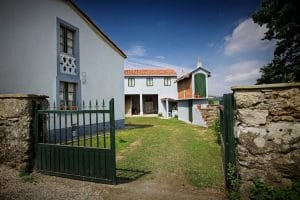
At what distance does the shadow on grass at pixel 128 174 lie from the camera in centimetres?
523

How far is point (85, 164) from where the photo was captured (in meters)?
5.02

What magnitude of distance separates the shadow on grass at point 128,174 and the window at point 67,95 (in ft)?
17.9

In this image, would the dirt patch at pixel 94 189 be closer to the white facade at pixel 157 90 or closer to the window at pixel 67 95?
the window at pixel 67 95

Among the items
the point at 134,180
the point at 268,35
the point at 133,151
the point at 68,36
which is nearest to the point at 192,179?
the point at 134,180

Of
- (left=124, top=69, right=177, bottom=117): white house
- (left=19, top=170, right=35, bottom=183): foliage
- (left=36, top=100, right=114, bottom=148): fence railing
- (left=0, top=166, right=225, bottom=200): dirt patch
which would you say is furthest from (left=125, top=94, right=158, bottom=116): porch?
(left=0, top=166, right=225, bottom=200): dirt patch

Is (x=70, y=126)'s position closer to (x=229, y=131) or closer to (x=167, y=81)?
(x=229, y=131)

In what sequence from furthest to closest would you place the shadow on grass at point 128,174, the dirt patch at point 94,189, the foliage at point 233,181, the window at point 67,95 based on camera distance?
the window at point 67,95, the shadow on grass at point 128,174, the dirt patch at point 94,189, the foliage at point 233,181

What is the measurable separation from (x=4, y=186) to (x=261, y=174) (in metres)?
5.31

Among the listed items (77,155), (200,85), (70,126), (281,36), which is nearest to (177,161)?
(77,155)

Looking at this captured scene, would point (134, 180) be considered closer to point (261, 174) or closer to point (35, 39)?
point (261, 174)

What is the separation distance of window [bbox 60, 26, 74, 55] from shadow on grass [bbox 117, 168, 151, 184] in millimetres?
7181

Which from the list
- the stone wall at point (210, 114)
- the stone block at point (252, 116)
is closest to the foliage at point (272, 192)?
the stone block at point (252, 116)

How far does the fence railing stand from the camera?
15.7ft

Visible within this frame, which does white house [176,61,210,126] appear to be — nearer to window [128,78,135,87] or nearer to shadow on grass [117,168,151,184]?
window [128,78,135,87]
